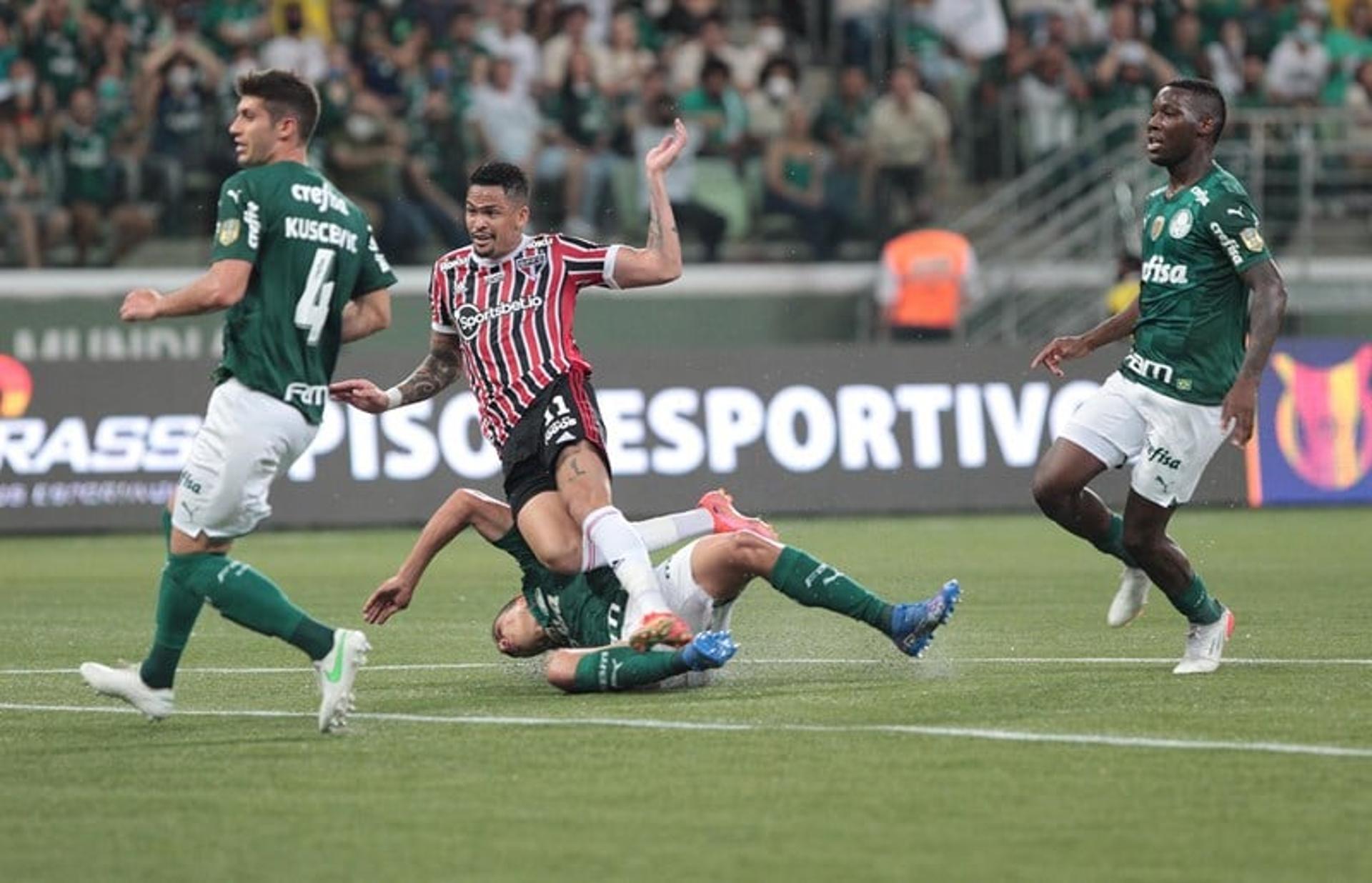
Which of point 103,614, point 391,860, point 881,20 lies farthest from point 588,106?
point 391,860

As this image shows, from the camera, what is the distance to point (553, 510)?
9.82m

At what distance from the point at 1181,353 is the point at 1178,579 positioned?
3.11 ft

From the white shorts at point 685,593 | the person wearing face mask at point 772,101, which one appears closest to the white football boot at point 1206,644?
the white shorts at point 685,593

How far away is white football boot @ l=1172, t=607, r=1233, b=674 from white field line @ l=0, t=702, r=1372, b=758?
1.98 metres

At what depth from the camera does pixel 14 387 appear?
1939 cm

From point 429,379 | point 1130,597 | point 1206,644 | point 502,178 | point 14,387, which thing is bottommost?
point 14,387

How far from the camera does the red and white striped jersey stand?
1005cm

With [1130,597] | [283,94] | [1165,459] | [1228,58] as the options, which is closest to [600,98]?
[1228,58]

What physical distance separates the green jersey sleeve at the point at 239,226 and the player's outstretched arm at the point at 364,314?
52cm

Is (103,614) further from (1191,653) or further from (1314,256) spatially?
(1314,256)

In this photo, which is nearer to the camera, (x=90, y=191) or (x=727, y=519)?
(x=727, y=519)

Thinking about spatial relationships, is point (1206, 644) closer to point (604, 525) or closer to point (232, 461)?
point (604, 525)

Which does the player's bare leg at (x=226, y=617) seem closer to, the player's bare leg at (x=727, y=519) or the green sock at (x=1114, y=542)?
the player's bare leg at (x=727, y=519)

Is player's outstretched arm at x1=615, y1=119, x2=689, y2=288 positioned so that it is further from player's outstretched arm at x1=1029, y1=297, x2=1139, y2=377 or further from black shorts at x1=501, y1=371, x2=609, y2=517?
player's outstretched arm at x1=1029, y1=297, x2=1139, y2=377
